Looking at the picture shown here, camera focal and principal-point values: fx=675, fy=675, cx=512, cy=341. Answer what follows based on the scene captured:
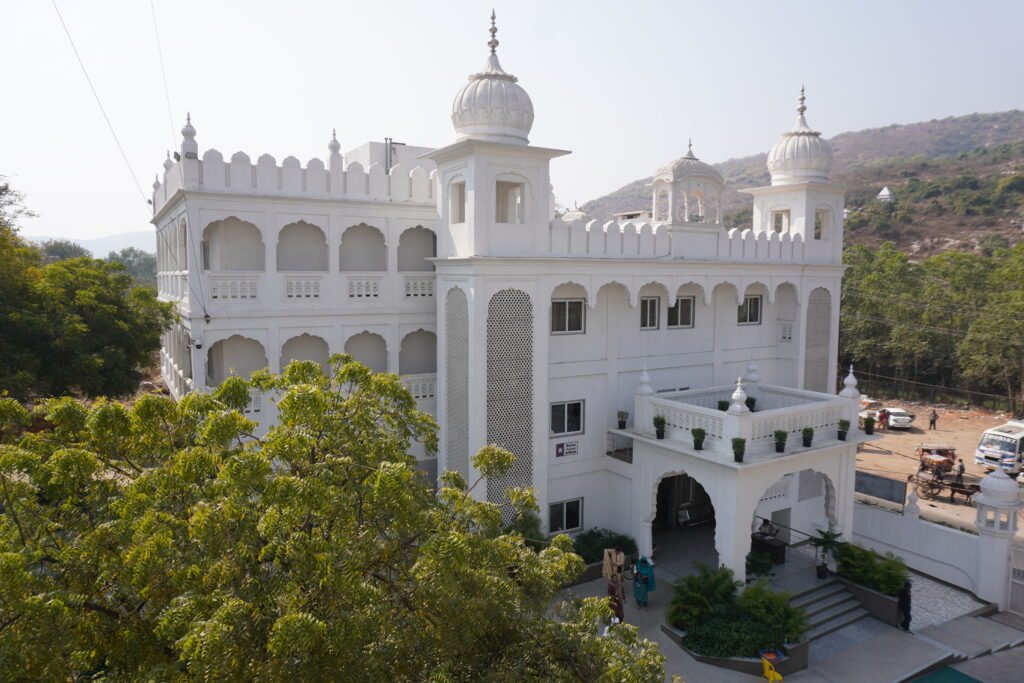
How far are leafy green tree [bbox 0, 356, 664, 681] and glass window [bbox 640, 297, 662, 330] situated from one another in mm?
11265

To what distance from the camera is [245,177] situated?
47.8ft

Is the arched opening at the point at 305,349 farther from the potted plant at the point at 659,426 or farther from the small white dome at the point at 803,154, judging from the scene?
the small white dome at the point at 803,154

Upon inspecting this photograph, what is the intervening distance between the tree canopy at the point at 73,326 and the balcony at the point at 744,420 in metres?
12.2

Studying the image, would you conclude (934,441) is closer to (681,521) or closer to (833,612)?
(681,521)

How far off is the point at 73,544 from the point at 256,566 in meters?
1.68

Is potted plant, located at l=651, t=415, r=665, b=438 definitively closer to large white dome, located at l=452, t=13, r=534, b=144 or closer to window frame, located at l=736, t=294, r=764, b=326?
window frame, located at l=736, t=294, r=764, b=326

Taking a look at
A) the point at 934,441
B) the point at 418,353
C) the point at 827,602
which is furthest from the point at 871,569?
the point at 934,441

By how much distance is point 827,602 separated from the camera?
49.2 feet

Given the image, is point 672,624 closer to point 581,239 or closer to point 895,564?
point 895,564

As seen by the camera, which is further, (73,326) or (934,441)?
(934,441)

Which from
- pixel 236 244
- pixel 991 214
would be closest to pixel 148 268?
pixel 236 244

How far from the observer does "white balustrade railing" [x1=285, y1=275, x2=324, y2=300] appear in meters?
15.2

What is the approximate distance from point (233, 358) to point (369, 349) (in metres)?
3.13

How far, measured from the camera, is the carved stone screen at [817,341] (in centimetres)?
2030
